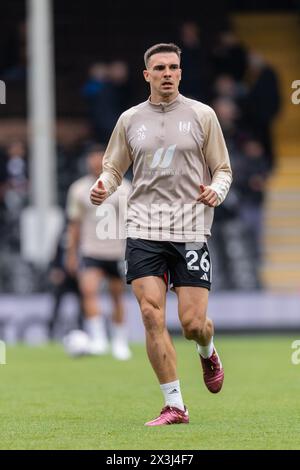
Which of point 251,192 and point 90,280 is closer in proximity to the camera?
point 90,280

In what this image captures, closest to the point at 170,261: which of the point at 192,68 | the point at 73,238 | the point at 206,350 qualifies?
the point at 206,350

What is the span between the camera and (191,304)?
28.7ft

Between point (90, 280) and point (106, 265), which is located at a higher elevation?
point (106, 265)

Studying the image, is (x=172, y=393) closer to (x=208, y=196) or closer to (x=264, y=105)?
(x=208, y=196)

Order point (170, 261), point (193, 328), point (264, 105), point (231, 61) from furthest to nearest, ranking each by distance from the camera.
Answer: point (231, 61) < point (264, 105) < point (170, 261) < point (193, 328)

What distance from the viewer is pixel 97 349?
15977 millimetres

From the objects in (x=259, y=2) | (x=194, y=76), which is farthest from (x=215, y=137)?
(x=259, y=2)

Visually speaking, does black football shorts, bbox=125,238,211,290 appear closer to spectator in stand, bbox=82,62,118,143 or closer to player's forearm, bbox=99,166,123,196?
player's forearm, bbox=99,166,123,196

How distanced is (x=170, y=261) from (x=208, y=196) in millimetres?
592

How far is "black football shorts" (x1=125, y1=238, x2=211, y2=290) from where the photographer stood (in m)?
8.75

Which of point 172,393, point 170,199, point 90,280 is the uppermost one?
point 170,199

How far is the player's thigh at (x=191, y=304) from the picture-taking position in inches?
344

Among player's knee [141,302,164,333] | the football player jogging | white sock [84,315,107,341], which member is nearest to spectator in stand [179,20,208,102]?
white sock [84,315,107,341]

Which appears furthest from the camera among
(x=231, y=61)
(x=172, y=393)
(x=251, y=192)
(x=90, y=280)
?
(x=231, y=61)
